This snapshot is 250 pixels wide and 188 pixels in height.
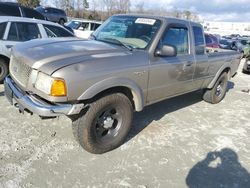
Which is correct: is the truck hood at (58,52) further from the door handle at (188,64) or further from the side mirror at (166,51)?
the door handle at (188,64)

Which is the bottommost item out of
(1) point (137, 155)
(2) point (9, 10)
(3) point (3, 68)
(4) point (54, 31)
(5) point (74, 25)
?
(1) point (137, 155)

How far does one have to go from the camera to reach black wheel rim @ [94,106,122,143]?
3734mm

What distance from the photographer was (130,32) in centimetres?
442

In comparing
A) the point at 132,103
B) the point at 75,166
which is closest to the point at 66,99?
the point at 75,166

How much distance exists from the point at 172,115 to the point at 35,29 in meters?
4.11

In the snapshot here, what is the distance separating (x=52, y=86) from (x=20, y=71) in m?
0.81

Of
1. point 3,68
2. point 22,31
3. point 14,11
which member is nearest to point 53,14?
point 14,11

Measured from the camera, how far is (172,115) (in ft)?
18.5

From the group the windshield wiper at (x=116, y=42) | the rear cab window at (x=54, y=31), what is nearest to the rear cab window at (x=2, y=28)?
the rear cab window at (x=54, y=31)

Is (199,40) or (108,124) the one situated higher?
(199,40)

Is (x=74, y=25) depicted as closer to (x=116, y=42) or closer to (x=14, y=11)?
(x=14, y=11)

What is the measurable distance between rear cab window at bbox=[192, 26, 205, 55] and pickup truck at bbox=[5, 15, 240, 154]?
0.07 ft

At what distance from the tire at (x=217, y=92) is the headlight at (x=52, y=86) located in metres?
4.41

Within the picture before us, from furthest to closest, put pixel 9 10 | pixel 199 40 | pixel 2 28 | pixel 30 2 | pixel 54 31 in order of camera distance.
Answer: pixel 30 2 < pixel 9 10 < pixel 54 31 < pixel 2 28 < pixel 199 40
